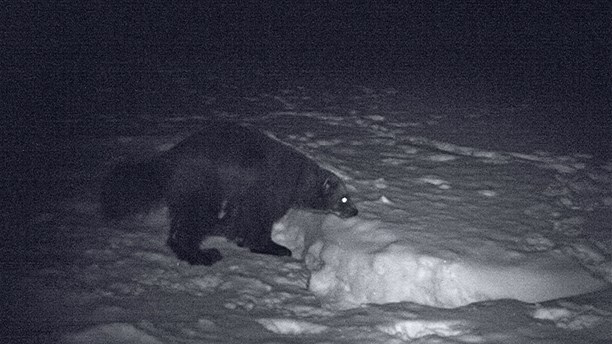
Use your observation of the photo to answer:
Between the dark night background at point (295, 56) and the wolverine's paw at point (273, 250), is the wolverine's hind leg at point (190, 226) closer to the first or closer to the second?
the wolverine's paw at point (273, 250)

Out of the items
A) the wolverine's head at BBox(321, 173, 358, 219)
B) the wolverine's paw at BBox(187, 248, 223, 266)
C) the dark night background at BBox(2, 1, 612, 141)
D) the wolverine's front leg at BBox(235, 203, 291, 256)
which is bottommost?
the wolverine's paw at BBox(187, 248, 223, 266)

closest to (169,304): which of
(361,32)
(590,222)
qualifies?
(590,222)

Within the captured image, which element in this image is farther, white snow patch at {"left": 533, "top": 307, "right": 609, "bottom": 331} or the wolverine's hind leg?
the wolverine's hind leg

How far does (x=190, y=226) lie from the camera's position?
462 centimetres

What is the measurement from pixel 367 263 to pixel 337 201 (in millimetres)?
848

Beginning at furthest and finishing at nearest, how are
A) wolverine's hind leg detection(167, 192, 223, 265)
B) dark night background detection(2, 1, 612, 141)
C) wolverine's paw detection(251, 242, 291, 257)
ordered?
1. dark night background detection(2, 1, 612, 141)
2. wolverine's paw detection(251, 242, 291, 257)
3. wolverine's hind leg detection(167, 192, 223, 265)

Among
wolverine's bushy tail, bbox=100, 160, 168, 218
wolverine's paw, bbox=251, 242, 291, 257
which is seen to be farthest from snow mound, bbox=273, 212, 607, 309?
wolverine's bushy tail, bbox=100, 160, 168, 218

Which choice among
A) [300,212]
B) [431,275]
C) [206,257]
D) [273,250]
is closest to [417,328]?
[431,275]

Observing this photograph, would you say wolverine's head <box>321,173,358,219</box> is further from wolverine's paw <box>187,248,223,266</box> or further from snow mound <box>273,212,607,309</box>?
wolverine's paw <box>187,248,223,266</box>

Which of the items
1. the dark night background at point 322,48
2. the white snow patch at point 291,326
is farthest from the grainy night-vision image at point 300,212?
the dark night background at point 322,48

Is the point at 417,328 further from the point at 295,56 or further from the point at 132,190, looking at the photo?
the point at 295,56

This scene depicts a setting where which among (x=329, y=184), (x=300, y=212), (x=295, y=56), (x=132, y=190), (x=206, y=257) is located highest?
(x=295, y=56)

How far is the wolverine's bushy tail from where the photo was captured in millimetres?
4617

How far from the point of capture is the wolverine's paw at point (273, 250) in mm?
4793
